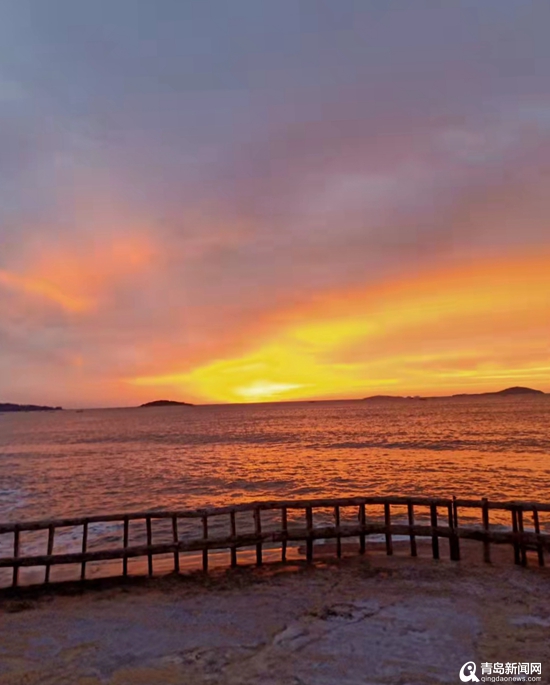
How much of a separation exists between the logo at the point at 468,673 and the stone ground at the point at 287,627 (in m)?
0.11

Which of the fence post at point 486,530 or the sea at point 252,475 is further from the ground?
the fence post at point 486,530

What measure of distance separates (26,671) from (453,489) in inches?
1073

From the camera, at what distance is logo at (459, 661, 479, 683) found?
23.7 feet

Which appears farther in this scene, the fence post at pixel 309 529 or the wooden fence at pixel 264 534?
the fence post at pixel 309 529

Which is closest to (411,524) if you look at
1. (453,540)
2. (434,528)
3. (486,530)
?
(434,528)

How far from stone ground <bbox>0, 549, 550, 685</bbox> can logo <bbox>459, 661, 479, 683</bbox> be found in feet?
0.35

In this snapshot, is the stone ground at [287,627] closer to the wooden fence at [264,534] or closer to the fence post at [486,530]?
the fence post at [486,530]

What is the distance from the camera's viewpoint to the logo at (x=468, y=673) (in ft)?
23.7

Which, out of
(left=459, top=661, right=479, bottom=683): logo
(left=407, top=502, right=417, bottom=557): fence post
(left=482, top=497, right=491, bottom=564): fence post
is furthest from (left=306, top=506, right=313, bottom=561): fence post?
(left=459, top=661, right=479, bottom=683): logo

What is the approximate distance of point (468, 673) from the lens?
738 cm

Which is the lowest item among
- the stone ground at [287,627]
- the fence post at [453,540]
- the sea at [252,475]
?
the sea at [252,475]

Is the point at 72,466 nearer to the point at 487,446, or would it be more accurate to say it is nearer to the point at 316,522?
the point at 316,522

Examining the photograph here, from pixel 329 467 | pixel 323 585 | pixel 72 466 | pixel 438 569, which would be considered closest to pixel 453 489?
pixel 329 467

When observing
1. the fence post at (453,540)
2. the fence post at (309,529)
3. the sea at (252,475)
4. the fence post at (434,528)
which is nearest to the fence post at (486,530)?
the fence post at (453,540)
